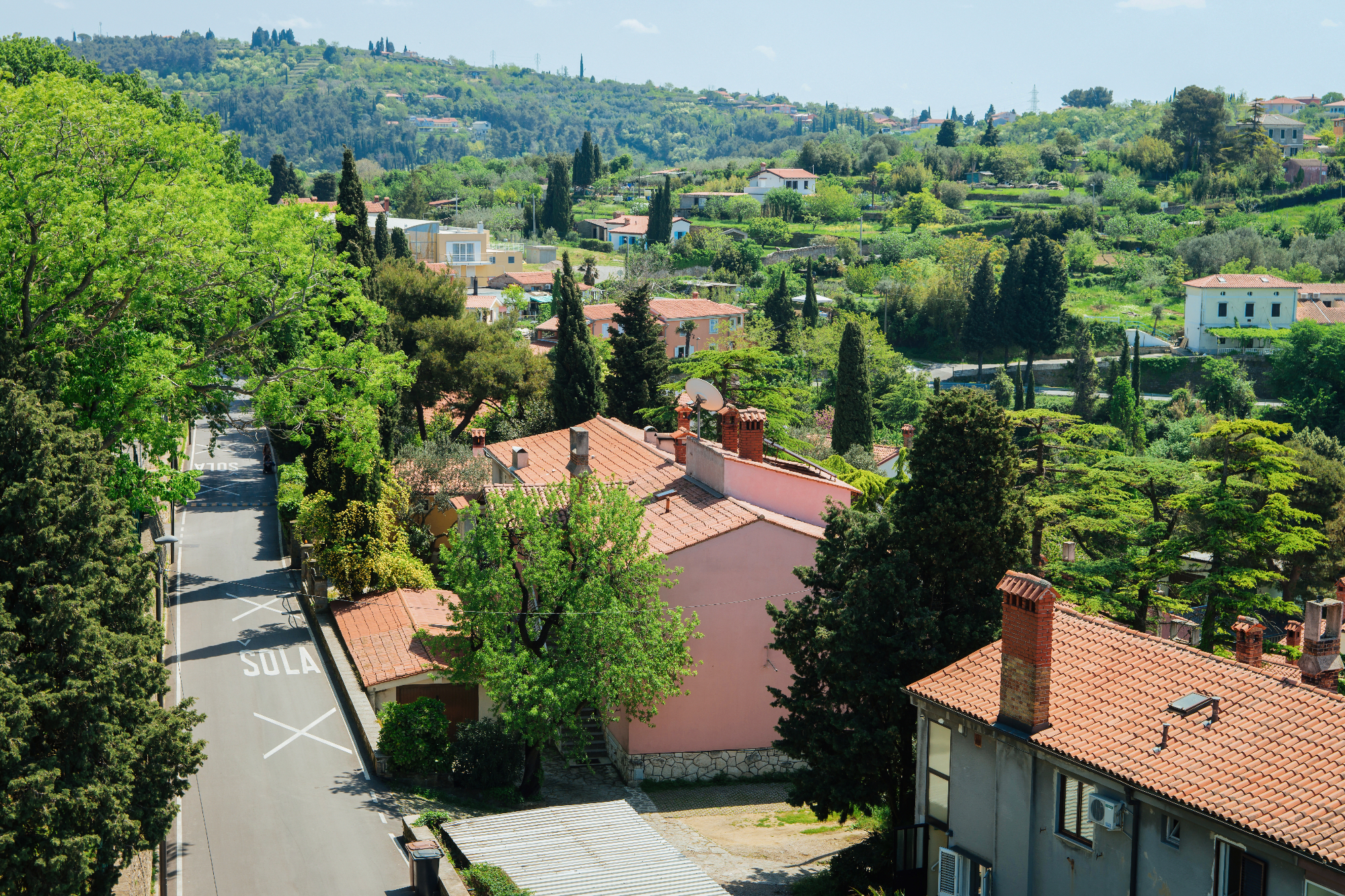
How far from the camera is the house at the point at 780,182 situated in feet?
492

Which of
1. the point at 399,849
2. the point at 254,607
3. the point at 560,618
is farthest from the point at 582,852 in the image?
the point at 254,607

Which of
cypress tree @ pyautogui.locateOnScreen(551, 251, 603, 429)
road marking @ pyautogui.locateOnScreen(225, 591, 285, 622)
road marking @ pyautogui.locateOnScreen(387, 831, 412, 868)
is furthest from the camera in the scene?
cypress tree @ pyautogui.locateOnScreen(551, 251, 603, 429)

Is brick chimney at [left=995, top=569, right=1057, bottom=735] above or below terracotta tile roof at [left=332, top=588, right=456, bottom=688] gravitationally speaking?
above

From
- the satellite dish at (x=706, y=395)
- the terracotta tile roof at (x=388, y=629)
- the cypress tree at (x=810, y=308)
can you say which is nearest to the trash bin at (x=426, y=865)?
the terracotta tile roof at (x=388, y=629)

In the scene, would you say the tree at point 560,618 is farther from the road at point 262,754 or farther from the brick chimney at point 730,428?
the brick chimney at point 730,428

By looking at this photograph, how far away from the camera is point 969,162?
157000 mm

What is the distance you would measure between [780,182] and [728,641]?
424 feet

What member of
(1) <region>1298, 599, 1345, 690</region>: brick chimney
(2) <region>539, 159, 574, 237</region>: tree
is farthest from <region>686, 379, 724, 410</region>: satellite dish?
(2) <region>539, 159, 574, 237</region>: tree

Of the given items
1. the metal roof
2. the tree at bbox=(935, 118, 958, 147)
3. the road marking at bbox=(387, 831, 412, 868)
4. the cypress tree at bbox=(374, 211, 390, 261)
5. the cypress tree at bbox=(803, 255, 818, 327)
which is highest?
the tree at bbox=(935, 118, 958, 147)

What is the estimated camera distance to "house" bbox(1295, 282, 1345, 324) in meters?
88.6

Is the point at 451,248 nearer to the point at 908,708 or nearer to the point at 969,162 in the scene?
the point at 969,162

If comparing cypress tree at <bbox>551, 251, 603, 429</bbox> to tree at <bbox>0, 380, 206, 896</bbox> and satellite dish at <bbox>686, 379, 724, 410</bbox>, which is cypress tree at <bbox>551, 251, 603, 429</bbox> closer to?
satellite dish at <bbox>686, 379, 724, 410</bbox>

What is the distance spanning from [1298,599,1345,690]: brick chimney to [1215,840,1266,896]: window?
4743 millimetres

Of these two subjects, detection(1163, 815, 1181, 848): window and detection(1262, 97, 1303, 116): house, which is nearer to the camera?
detection(1163, 815, 1181, 848): window
